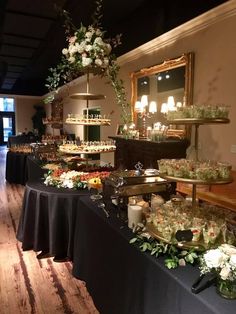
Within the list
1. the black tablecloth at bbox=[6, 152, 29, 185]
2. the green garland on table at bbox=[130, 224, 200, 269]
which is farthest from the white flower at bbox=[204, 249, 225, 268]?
the black tablecloth at bbox=[6, 152, 29, 185]

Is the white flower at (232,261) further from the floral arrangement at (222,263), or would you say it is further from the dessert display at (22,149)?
the dessert display at (22,149)

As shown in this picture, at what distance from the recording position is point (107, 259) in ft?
6.27

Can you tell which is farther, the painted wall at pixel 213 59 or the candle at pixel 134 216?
the painted wall at pixel 213 59

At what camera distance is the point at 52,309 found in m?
2.26

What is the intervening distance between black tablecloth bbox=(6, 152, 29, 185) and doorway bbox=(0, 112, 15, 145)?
10.4 m

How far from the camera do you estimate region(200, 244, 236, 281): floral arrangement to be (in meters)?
1.06

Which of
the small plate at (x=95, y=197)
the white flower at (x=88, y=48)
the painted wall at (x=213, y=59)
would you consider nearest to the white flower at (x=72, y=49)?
the white flower at (x=88, y=48)

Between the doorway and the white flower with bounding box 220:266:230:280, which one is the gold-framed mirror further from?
the doorway

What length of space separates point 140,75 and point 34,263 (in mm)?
3913

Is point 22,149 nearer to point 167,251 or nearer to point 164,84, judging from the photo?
point 164,84

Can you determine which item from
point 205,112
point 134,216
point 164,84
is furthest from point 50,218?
point 164,84

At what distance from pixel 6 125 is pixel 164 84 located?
46.8 feet

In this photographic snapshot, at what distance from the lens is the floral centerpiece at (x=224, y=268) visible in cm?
107

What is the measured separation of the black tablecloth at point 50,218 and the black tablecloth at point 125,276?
0.26 metres
